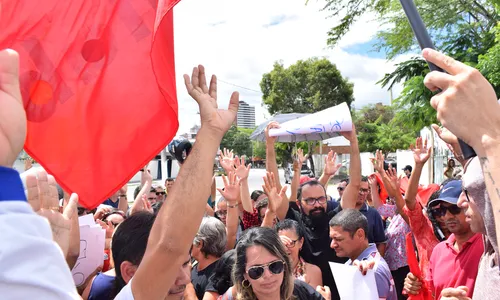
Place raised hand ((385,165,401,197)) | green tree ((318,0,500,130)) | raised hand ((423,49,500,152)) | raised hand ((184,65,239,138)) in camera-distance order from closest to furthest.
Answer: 1. raised hand ((423,49,500,152))
2. raised hand ((184,65,239,138))
3. raised hand ((385,165,401,197))
4. green tree ((318,0,500,130))

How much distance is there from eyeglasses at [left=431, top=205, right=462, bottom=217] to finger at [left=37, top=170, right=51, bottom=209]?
2.67 meters

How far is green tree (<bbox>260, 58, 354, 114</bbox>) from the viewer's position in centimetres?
2920

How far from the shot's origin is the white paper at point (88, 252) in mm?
2516

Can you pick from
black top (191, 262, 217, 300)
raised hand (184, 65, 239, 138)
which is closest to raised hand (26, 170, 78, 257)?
raised hand (184, 65, 239, 138)

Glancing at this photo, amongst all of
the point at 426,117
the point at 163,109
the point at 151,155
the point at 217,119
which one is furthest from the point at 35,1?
the point at 426,117

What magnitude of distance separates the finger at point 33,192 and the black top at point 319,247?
2.79 m

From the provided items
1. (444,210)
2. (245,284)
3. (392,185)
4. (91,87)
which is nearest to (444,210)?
(444,210)

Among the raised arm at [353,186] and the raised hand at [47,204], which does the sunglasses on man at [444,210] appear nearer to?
the raised arm at [353,186]

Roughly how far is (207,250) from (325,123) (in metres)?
2.93

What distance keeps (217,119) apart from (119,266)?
0.86 m

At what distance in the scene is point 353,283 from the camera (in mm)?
2598

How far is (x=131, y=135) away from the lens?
2133mm

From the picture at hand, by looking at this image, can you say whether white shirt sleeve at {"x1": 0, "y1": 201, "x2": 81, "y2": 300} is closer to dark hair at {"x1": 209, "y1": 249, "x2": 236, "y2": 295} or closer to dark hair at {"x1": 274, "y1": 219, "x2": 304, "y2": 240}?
dark hair at {"x1": 209, "y1": 249, "x2": 236, "y2": 295}

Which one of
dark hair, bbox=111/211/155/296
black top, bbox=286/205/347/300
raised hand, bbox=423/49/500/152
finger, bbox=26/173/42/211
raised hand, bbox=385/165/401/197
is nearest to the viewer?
raised hand, bbox=423/49/500/152
